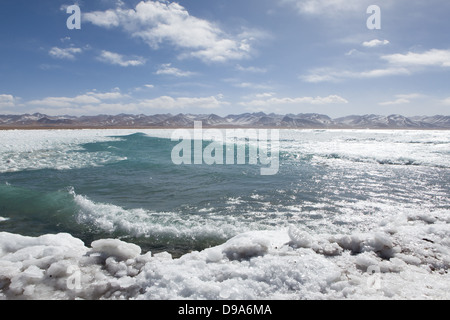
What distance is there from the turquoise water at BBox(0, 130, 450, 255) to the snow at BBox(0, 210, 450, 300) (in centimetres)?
95

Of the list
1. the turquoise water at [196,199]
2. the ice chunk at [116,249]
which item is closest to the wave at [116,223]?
the turquoise water at [196,199]

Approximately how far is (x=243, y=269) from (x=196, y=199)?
4.15 metres

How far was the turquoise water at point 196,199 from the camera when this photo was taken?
4.91 m

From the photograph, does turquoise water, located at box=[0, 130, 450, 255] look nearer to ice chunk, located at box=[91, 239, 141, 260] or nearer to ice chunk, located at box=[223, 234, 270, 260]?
ice chunk, located at box=[91, 239, 141, 260]

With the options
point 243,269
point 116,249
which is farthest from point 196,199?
point 243,269

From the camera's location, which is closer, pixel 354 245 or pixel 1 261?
pixel 1 261

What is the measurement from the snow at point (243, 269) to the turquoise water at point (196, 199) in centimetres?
95

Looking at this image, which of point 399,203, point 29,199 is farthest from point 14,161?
point 399,203

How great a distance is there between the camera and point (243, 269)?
302cm

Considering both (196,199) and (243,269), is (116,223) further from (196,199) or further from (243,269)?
(243,269)

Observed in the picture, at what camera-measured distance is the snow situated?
266 centimetres
